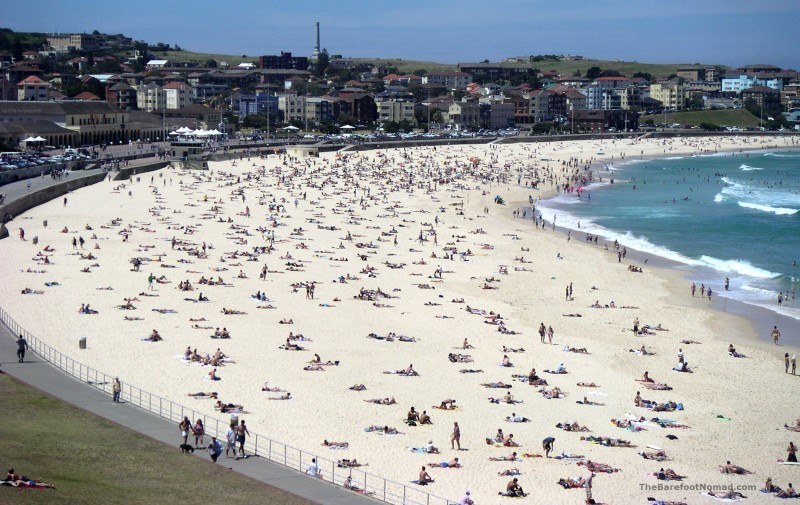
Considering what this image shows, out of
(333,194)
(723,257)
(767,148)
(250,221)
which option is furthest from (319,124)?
(723,257)

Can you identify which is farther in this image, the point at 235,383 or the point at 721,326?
the point at 721,326

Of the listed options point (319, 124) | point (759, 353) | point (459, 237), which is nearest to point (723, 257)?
point (459, 237)

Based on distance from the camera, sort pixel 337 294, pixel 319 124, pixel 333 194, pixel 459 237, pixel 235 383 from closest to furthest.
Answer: pixel 235 383 → pixel 337 294 → pixel 459 237 → pixel 333 194 → pixel 319 124

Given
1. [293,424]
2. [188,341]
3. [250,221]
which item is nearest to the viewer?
[293,424]

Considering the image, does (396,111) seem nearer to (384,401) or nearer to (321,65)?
(321,65)

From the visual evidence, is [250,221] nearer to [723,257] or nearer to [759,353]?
[723,257]

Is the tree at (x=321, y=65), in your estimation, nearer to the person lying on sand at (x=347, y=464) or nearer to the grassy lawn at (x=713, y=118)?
the grassy lawn at (x=713, y=118)

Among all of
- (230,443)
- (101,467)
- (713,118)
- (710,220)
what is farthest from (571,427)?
(713,118)
